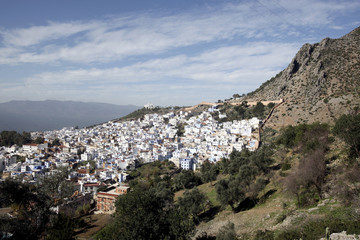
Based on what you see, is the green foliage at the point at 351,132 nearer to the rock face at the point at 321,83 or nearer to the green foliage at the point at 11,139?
the rock face at the point at 321,83

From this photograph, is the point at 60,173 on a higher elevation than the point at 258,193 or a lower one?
higher

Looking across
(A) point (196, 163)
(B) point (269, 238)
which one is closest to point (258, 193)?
(B) point (269, 238)

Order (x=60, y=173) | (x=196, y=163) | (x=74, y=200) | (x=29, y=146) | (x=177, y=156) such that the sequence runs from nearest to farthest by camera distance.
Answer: (x=60, y=173)
(x=74, y=200)
(x=196, y=163)
(x=177, y=156)
(x=29, y=146)

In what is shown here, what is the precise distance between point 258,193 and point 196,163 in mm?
22964

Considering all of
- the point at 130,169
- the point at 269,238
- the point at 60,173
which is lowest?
the point at 130,169

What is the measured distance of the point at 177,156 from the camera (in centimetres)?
4444

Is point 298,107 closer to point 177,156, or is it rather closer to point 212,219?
point 177,156

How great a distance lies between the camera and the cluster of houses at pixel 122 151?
3569 cm

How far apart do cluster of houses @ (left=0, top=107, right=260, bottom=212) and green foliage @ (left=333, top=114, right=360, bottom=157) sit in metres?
21.9

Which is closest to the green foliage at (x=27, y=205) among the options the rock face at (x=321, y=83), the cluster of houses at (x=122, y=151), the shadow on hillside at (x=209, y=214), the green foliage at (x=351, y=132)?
the shadow on hillside at (x=209, y=214)

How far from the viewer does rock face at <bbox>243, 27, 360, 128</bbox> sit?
35.4 meters

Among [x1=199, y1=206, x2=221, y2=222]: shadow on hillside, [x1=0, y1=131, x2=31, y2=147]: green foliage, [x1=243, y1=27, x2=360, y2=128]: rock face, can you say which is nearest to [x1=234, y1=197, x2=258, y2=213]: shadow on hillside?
[x1=199, y1=206, x2=221, y2=222]: shadow on hillside

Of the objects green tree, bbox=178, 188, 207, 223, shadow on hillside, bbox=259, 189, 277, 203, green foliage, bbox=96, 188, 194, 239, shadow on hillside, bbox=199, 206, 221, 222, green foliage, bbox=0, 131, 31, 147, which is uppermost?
green foliage, bbox=0, 131, 31, 147

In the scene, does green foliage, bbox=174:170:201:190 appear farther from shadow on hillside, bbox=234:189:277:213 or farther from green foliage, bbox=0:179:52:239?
green foliage, bbox=0:179:52:239
